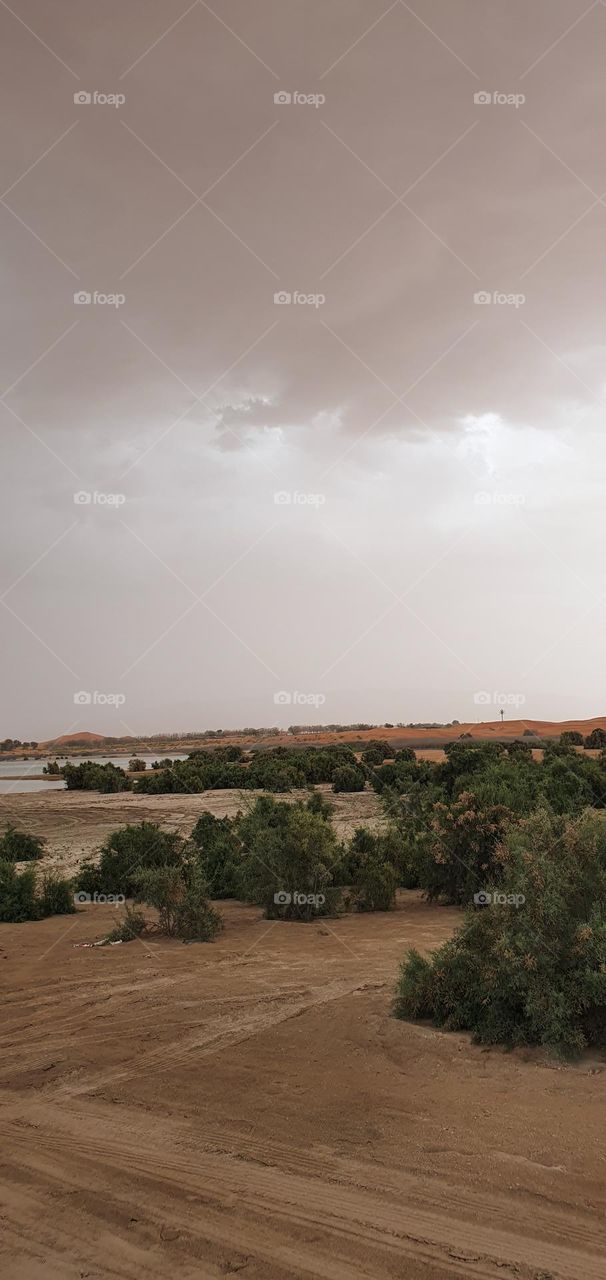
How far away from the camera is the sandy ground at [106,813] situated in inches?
931

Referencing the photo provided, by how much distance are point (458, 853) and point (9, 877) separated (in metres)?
8.75

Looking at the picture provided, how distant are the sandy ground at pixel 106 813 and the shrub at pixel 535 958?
13.4 m

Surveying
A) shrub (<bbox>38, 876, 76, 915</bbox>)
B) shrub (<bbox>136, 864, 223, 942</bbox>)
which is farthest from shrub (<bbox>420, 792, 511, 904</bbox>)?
shrub (<bbox>38, 876, 76, 915</bbox>)

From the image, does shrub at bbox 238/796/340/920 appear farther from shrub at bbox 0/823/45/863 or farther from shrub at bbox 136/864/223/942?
shrub at bbox 0/823/45/863

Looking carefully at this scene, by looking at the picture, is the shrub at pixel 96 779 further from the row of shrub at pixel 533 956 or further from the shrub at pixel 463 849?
the row of shrub at pixel 533 956

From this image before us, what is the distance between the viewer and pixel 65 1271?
3885 millimetres

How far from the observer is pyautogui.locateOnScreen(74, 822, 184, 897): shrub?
16078 millimetres

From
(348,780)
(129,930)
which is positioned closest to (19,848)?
(129,930)

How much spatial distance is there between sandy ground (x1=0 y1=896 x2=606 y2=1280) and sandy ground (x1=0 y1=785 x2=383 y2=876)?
12.0 m

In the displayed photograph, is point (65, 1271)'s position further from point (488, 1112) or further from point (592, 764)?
point (592, 764)

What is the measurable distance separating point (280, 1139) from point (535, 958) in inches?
109

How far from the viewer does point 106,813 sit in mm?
30719

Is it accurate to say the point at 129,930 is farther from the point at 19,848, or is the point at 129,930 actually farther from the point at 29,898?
the point at 19,848

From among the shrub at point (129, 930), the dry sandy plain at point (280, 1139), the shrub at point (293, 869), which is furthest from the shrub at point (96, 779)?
the dry sandy plain at point (280, 1139)
